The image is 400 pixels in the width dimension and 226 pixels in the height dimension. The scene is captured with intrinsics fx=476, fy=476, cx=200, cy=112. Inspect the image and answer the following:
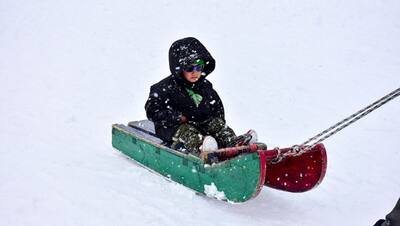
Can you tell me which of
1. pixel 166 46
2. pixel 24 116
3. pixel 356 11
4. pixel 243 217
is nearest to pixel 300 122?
pixel 243 217

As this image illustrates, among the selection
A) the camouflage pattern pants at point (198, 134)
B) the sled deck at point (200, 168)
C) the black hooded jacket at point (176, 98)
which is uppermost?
the black hooded jacket at point (176, 98)

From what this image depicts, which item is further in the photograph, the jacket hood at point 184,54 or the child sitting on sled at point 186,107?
the jacket hood at point 184,54

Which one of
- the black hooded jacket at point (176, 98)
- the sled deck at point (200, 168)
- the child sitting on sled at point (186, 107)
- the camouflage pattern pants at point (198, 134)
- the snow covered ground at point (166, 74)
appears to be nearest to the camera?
the sled deck at point (200, 168)

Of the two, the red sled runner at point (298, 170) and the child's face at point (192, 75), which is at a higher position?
the child's face at point (192, 75)

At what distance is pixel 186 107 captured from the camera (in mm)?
5160

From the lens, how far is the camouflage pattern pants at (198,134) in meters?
4.73

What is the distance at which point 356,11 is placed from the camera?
42.0ft

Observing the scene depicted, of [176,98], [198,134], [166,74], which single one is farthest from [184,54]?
[166,74]

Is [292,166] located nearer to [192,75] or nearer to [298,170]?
[298,170]

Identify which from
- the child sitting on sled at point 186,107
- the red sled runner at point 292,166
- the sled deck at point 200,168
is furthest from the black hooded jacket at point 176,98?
the red sled runner at point 292,166

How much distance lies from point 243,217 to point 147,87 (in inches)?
223

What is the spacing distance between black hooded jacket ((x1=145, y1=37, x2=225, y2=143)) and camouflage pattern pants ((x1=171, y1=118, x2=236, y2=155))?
0.08 meters

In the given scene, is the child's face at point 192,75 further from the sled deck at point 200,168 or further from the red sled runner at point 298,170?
the red sled runner at point 298,170

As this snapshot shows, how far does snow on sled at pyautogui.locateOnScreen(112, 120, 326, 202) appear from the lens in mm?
4086
